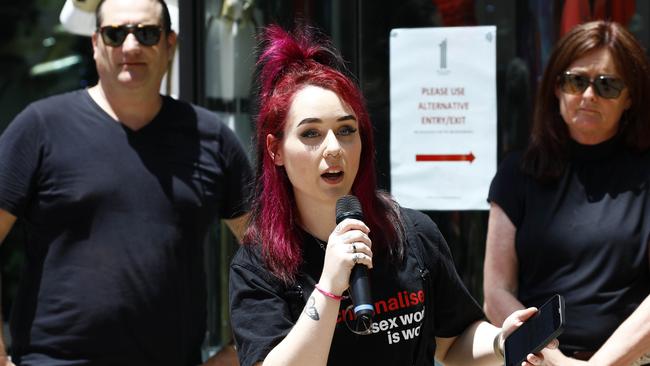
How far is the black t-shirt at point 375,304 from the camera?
260cm

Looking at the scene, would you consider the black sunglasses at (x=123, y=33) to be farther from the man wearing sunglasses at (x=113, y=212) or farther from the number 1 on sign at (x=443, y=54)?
the number 1 on sign at (x=443, y=54)

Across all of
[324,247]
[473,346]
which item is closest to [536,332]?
[473,346]

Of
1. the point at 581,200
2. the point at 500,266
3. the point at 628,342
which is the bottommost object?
the point at 628,342

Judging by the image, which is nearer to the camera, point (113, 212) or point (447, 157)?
point (113, 212)

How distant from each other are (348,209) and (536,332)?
0.49 m

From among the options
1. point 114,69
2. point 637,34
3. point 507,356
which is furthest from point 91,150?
point 637,34

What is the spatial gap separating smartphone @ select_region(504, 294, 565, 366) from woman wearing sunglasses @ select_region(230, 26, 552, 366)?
0.04 m

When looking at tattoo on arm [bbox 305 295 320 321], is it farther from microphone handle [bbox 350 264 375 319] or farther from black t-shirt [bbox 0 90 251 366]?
black t-shirt [bbox 0 90 251 366]

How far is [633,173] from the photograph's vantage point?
367 centimetres

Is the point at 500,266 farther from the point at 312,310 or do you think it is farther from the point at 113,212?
the point at 312,310

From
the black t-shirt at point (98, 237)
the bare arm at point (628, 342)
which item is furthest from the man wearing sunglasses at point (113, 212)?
the bare arm at point (628, 342)

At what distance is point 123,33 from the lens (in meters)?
3.85

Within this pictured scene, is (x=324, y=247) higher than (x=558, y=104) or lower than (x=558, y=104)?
lower

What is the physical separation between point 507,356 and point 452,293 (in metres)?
0.26
